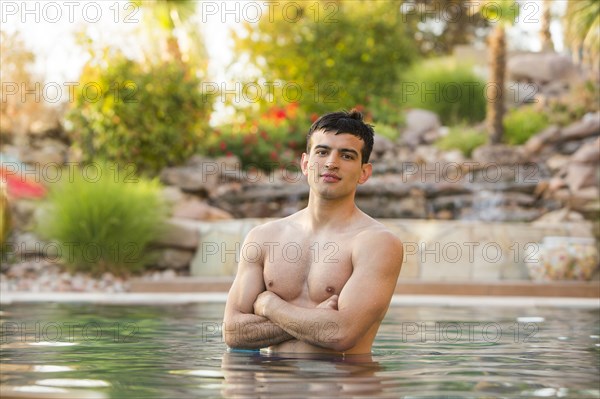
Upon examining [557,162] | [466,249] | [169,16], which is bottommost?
[466,249]

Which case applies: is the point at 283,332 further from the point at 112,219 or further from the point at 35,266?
the point at 35,266

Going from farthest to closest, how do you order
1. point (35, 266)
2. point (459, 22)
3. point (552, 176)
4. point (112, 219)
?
point (459, 22) → point (552, 176) → point (35, 266) → point (112, 219)

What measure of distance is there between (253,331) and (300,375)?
2.05ft

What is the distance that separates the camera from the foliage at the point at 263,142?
1852 centimetres

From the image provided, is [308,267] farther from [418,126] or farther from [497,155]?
[418,126]

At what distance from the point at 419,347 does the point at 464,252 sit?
682cm

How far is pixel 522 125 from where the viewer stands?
21812 millimetres

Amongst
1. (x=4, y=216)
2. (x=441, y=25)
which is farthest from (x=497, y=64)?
(x=441, y=25)

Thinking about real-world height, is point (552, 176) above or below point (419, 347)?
above

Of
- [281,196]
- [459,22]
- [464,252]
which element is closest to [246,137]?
[281,196]

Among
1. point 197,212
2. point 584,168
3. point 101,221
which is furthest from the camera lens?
point 584,168

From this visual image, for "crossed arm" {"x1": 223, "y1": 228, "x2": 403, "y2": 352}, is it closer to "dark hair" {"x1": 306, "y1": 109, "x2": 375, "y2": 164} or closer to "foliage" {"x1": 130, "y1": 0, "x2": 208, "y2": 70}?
"dark hair" {"x1": 306, "y1": 109, "x2": 375, "y2": 164}

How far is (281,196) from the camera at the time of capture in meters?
16.2

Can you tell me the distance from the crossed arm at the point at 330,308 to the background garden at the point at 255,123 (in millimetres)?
7626
